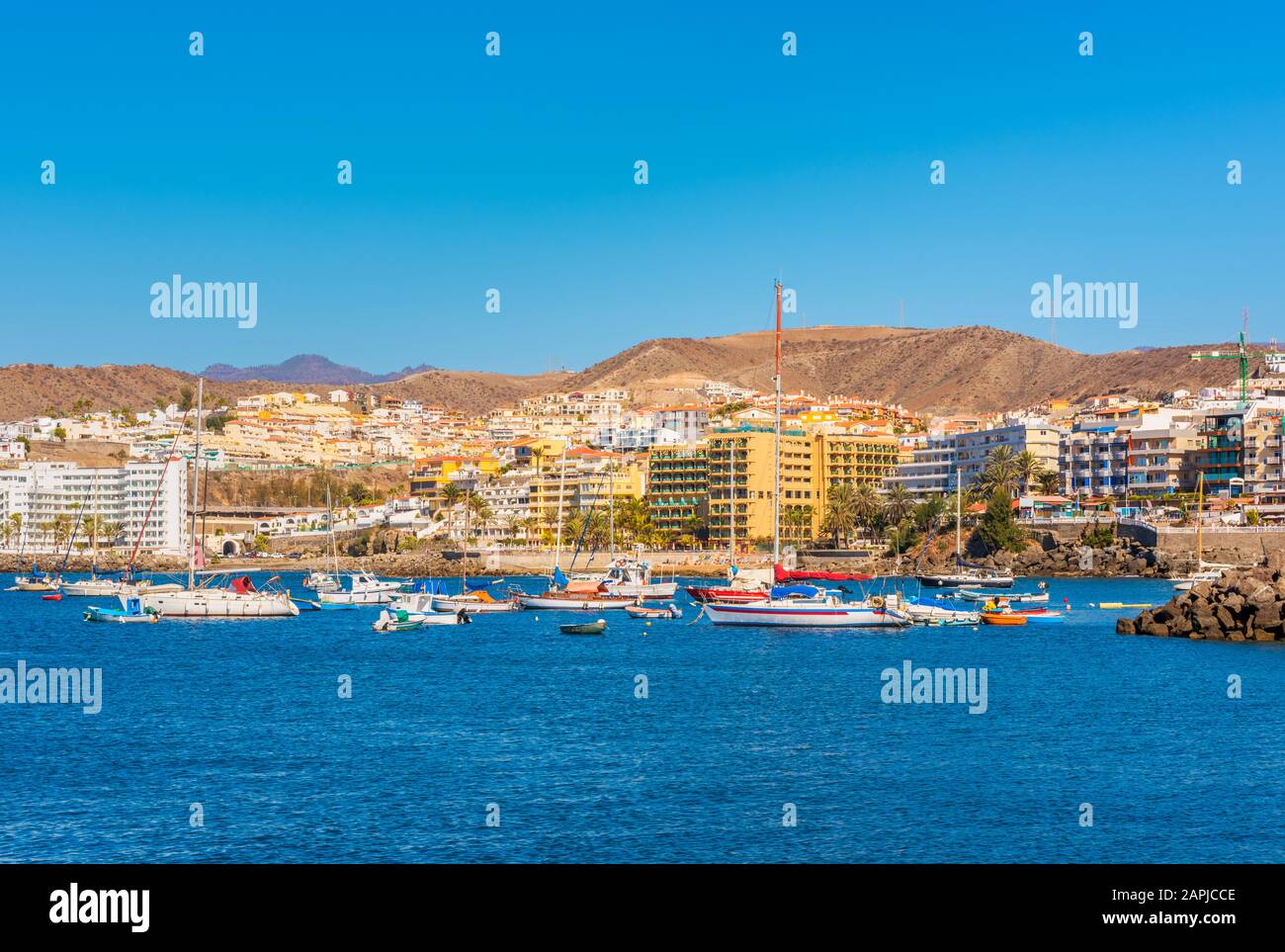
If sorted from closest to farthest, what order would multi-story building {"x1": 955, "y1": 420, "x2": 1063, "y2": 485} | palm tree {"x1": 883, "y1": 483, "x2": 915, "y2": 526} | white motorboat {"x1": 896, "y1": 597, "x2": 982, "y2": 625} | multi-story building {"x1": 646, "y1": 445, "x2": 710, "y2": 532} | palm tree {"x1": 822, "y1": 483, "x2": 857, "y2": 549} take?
1. white motorboat {"x1": 896, "y1": 597, "x2": 982, "y2": 625}
2. palm tree {"x1": 822, "y1": 483, "x2": 857, "y2": 549}
3. palm tree {"x1": 883, "y1": 483, "x2": 915, "y2": 526}
4. multi-story building {"x1": 955, "y1": 420, "x2": 1063, "y2": 485}
5. multi-story building {"x1": 646, "y1": 445, "x2": 710, "y2": 532}

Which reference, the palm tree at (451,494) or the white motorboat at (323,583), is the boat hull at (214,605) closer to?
the white motorboat at (323,583)

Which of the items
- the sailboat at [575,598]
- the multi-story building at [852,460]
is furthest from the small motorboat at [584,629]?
the multi-story building at [852,460]

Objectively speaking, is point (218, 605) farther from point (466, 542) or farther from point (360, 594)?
point (466, 542)

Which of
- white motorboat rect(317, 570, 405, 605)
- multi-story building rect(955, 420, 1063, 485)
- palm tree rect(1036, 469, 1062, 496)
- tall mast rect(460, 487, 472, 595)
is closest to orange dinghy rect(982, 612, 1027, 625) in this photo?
white motorboat rect(317, 570, 405, 605)

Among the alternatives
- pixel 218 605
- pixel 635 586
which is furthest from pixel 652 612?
pixel 218 605

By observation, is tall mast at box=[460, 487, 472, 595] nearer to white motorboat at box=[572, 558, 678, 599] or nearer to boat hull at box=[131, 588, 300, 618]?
white motorboat at box=[572, 558, 678, 599]
